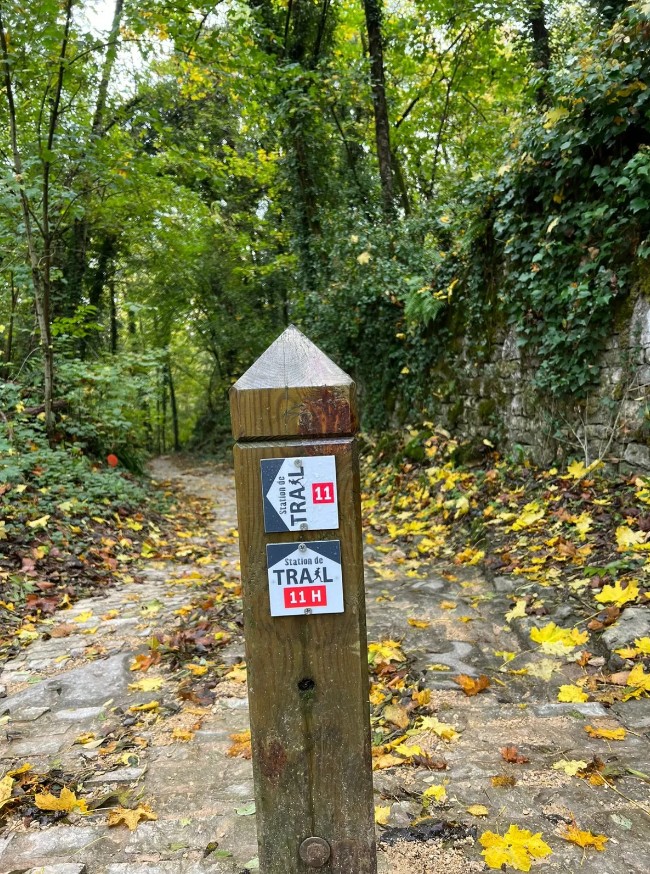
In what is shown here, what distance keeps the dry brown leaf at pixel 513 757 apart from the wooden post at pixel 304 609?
1030mm

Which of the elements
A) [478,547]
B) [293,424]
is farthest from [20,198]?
[293,424]

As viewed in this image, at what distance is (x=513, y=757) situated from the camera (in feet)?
7.77

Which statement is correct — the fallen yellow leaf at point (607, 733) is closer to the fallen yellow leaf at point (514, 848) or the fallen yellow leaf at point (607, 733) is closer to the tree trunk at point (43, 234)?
the fallen yellow leaf at point (514, 848)

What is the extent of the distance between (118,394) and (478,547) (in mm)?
6363

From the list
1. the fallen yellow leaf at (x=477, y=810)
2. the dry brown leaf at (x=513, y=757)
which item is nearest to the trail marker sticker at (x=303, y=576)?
the fallen yellow leaf at (x=477, y=810)

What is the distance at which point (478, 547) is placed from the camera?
17.8 feet

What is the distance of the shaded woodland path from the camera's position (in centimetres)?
196

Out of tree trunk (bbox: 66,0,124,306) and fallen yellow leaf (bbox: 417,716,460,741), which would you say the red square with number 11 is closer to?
fallen yellow leaf (bbox: 417,716,460,741)

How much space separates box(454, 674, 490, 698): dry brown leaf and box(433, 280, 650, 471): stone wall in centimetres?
241

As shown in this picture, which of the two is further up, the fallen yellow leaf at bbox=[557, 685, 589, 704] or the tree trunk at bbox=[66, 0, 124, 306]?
the tree trunk at bbox=[66, 0, 124, 306]

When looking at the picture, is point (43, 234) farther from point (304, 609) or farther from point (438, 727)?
point (304, 609)

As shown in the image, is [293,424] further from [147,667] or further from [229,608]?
[229,608]

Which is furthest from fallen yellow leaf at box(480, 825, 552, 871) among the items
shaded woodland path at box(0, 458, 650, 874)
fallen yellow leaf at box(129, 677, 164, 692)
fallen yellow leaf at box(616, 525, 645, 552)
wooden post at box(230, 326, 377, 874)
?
fallen yellow leaf at box(616, 525, 645, 552)

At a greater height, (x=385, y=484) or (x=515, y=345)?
(x=515, y=345)
